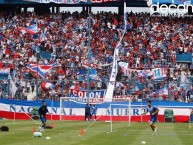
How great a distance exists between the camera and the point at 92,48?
225 feet

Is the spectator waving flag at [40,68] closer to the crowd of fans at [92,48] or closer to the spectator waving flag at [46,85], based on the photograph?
the crowd of fans at [92,48]

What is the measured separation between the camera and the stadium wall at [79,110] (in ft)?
185

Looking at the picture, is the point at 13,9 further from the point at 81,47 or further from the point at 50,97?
the point at 50,97

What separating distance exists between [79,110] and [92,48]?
10.6m

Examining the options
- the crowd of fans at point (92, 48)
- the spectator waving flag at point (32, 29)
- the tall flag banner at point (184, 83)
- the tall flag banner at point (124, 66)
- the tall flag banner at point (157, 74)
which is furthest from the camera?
the spectator waving flag at point (32, 29)

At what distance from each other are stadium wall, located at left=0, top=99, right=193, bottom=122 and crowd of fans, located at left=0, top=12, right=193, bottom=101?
147 centimetres

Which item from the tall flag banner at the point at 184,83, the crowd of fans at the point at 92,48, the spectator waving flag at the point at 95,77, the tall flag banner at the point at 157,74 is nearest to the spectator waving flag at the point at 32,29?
the crowd of fans at the point at 92,48

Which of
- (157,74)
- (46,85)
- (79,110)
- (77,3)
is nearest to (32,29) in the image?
(77,3)

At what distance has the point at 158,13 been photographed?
7206 centimetres

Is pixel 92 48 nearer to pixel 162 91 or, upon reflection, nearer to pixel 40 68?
pixel 40 68

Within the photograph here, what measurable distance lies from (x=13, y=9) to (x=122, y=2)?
12.1 meters

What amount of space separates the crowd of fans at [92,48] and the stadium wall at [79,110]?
147 centimetres

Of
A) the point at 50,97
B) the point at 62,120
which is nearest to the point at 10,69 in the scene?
the point at 50,97

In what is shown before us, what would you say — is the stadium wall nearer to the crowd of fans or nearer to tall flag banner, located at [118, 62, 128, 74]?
the crowd of fans
